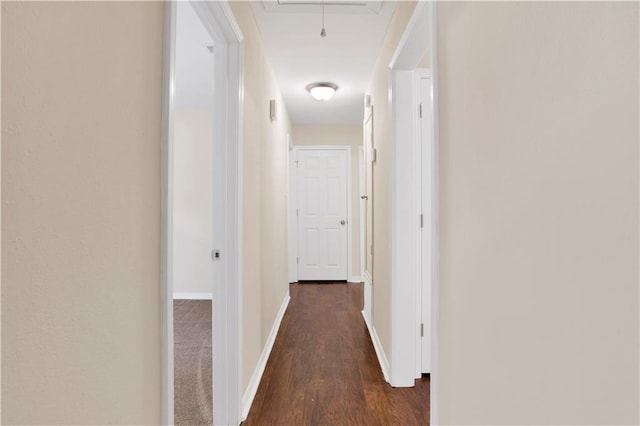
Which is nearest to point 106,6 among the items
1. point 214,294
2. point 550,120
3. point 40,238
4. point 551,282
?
point 40,238

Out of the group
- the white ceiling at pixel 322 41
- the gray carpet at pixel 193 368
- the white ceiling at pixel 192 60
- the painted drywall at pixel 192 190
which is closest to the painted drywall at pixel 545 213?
the white ceiling at pixel 322 41

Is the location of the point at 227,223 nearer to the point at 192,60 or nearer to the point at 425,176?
the point at 425,176

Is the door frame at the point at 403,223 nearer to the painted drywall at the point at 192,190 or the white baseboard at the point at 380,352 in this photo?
the white baseboard at the point at 380,352

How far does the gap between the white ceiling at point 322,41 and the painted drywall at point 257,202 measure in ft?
0.43

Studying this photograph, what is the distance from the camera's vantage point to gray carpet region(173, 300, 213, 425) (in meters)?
1.91

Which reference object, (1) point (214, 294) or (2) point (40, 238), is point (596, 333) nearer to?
(2) point (40, 238)

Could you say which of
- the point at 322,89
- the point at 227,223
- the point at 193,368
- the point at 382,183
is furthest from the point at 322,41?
the point at 193,368

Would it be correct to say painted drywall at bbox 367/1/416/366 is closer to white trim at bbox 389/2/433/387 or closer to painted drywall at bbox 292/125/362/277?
white trim at bbox 389/2/433/387

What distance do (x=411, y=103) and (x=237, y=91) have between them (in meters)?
1.08

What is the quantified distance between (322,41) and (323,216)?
3.08 m

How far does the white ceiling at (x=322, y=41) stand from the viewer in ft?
7.06

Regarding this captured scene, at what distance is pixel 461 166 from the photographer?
1.10m

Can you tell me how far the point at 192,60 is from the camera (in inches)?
118

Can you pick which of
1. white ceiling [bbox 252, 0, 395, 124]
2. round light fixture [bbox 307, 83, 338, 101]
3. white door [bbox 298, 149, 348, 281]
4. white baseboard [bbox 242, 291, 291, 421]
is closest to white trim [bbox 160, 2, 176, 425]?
white baseboard [bbox 242, 291, 291, 421]
